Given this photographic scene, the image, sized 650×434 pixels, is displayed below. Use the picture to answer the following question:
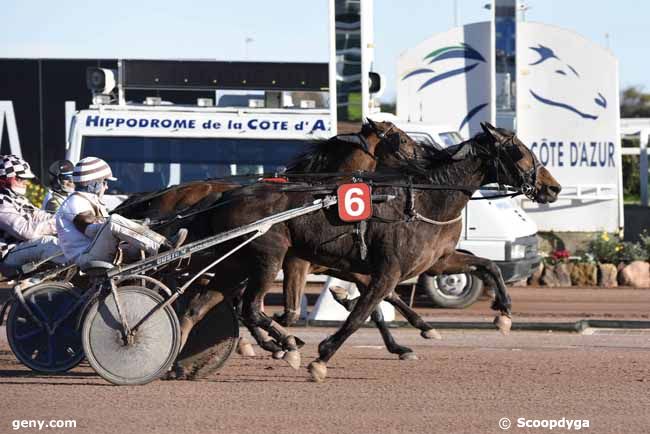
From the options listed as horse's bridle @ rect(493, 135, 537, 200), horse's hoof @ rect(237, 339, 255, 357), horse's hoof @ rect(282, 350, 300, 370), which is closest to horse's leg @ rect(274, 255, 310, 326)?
horse's hoof @ rect(237, 339, 255, 357)

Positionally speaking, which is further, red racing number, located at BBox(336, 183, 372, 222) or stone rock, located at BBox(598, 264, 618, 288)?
stone rock, located at BBox(598, 264, 618, 288)

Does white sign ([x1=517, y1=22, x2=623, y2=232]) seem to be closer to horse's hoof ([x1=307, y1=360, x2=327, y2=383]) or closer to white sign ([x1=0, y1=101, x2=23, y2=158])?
white sign ([x1=0, y1=101, x2=23, y2=158])

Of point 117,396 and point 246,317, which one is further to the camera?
point 246,317

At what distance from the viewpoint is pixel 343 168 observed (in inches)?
390

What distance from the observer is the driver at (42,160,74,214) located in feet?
36.2

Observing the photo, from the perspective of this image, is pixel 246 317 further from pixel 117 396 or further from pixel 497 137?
pixel 497 137

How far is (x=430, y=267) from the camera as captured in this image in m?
9.41

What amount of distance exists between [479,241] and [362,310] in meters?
5.50

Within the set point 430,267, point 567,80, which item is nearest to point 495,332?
point 430,267

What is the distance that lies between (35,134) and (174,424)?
1514 cm

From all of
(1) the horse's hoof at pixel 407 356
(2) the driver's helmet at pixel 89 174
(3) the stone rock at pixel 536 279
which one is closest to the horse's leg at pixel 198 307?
(2) the driver's helmet at pixel 89 174

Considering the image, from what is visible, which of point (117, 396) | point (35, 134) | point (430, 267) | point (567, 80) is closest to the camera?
point (117, 396)

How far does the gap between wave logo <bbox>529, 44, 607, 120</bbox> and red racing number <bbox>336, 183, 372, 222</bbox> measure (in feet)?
36.5

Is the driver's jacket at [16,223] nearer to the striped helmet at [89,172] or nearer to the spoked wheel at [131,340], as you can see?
Answer: the striped helmet at [89,172]
